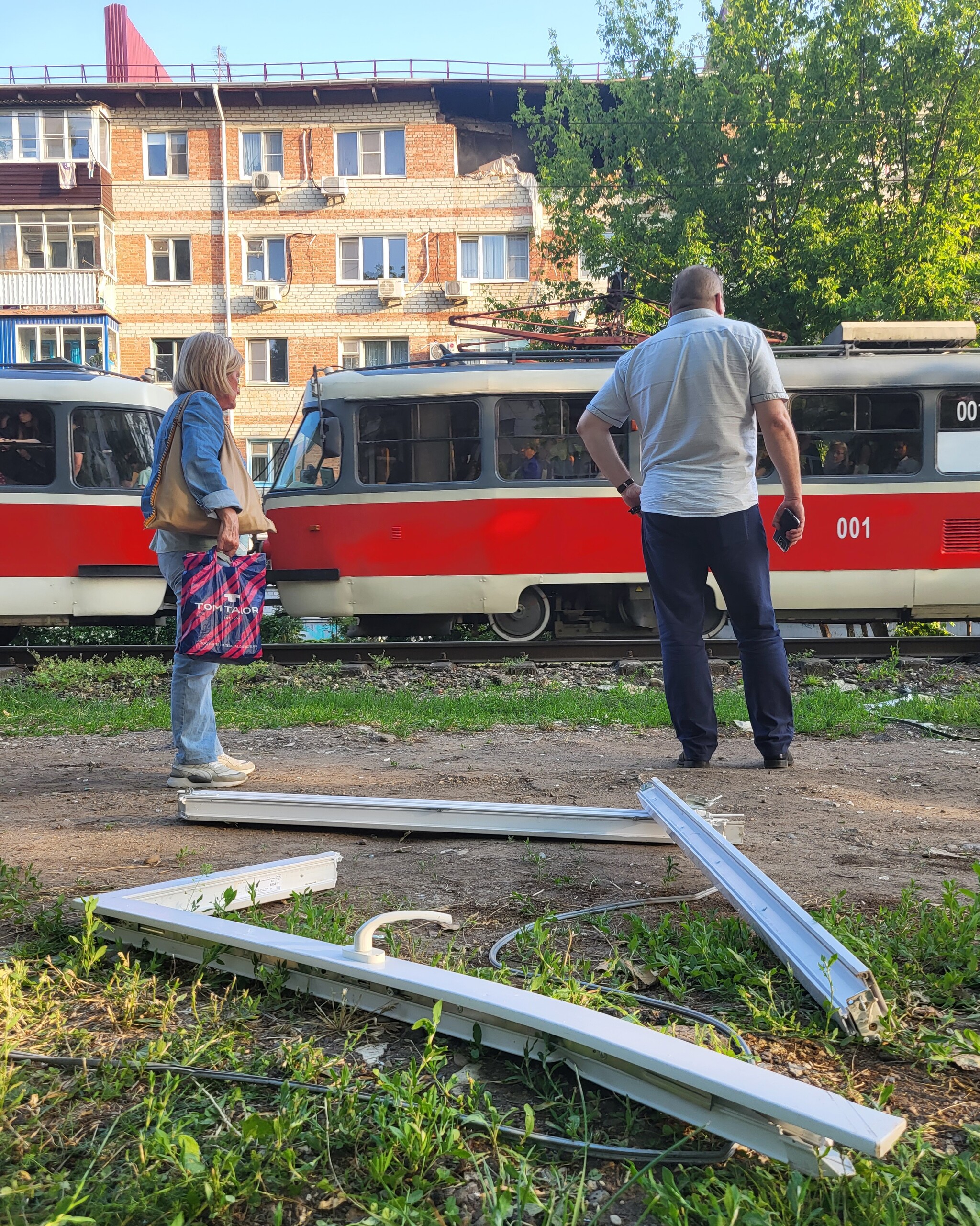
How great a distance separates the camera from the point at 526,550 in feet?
38.0

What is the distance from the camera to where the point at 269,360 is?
108 ft

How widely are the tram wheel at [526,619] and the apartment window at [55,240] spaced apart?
1014 inches

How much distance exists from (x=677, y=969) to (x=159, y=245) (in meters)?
35.2

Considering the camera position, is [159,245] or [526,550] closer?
[526,550]

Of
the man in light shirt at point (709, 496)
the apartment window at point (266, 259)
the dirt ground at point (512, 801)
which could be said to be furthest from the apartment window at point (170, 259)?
the man in light shirt at point (709, 496)

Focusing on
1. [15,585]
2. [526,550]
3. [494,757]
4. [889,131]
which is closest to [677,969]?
[494,757]

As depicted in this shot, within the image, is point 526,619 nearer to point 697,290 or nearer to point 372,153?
point 697,290

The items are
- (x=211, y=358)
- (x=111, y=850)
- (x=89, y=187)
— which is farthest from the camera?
(x=89, y=187)

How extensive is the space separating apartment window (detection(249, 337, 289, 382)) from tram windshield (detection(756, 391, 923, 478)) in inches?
945

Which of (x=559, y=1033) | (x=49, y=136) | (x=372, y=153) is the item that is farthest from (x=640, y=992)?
(x=49, y=136)

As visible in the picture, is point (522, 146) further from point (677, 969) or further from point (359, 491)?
point (677, 969)

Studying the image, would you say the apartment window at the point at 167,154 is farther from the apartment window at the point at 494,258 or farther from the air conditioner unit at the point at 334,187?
the apartment window at the point at 494,258

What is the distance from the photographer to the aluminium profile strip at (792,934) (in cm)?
201

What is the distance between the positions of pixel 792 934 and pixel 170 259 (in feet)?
114
